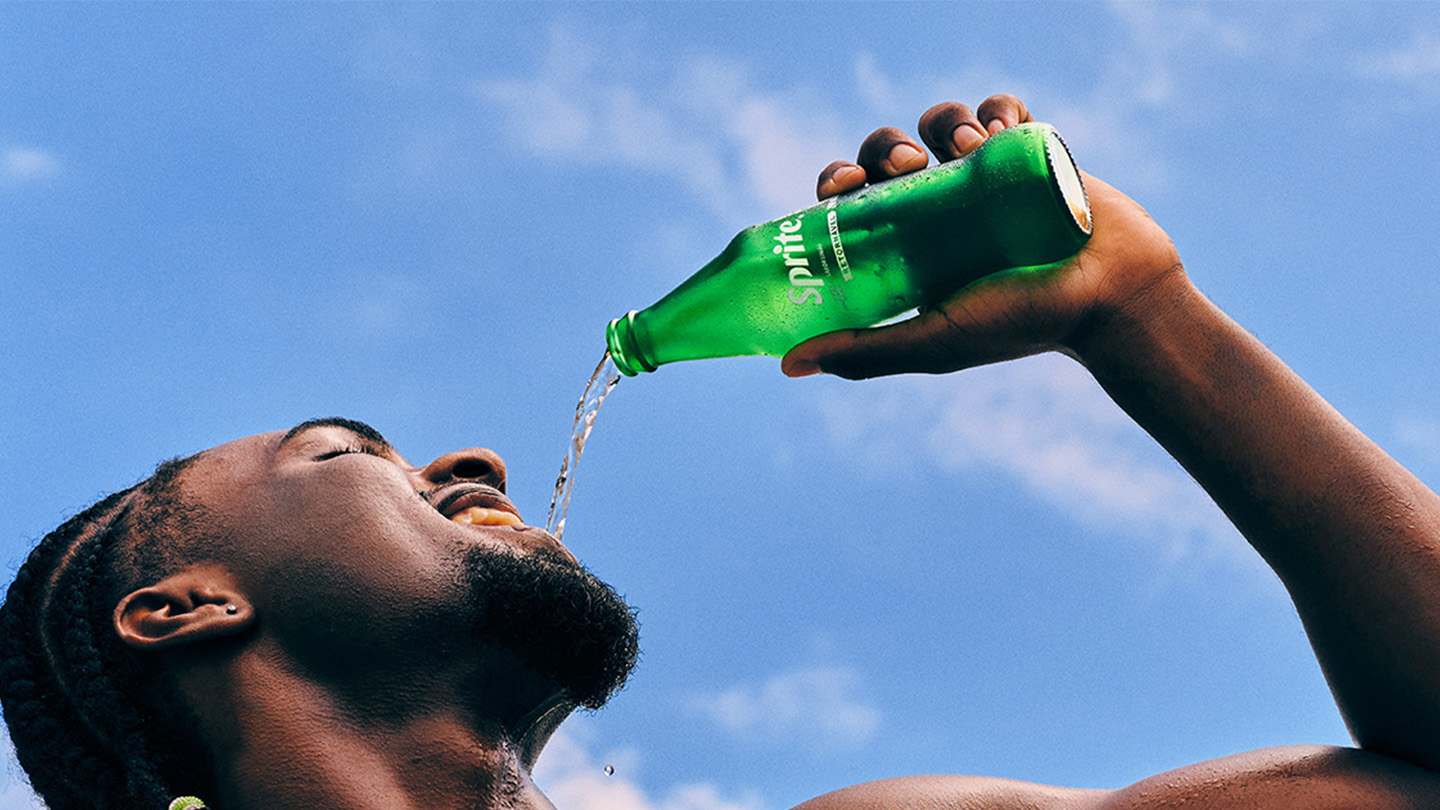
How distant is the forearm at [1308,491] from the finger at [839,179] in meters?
0.51

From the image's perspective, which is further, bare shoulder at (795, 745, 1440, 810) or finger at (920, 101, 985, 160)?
finger at (920, 101, 985, 160)

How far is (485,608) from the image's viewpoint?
2621 mm

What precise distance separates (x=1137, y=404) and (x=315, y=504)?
161 cm

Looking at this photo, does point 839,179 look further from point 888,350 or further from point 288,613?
point 288,613

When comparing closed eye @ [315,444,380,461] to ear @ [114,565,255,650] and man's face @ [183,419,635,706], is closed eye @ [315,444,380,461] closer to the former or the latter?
man's face @ [183,419,635,706]

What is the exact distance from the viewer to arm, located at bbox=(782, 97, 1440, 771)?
2.31 m

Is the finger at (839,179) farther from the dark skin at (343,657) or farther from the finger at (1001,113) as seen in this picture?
the dark skin at (343,657)

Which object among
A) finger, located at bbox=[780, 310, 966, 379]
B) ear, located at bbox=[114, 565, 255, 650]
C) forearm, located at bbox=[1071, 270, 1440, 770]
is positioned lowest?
forearm, located at bbox=[1071, 270, 1440, 770]

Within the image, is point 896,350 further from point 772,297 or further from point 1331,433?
point 1331,433

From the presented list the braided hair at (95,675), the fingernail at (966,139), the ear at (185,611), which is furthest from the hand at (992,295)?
the braided hair at (95,675)

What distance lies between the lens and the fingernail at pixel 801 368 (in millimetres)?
2549

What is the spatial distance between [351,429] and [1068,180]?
1.66 m

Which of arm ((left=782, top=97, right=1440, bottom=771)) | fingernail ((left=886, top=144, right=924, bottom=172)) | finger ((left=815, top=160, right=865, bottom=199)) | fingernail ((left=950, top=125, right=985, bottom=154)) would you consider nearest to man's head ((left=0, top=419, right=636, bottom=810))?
arm ((left=782, top=97, right=1440, bottom=771))

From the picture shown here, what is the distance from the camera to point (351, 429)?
3086 millimetres
